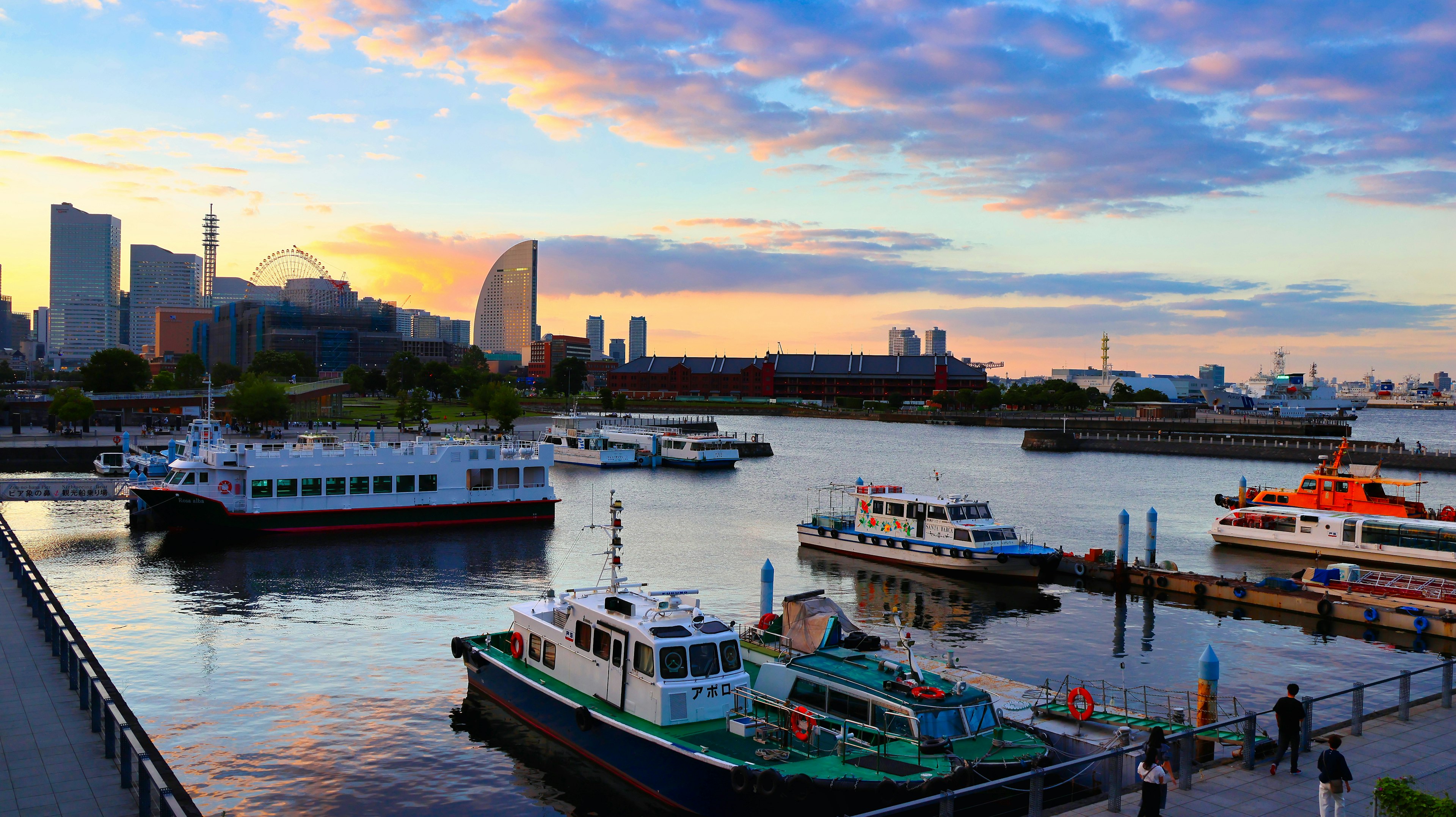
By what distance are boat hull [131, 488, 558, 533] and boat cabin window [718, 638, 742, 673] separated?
1735 inches

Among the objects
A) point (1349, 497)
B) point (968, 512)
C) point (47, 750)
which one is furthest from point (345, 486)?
point (1349, 497)

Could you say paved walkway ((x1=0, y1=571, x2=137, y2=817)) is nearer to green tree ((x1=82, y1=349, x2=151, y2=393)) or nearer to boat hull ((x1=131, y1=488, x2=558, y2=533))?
boat hull ((x1=131, y1=488, x2=558, y2=533))

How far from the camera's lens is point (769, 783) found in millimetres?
18688

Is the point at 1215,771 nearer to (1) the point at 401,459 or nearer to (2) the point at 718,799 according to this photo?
(2) the point at 718,799

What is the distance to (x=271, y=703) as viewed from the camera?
28250mm

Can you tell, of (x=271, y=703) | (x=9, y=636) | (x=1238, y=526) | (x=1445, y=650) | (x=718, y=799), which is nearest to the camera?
(x=718, y=799)

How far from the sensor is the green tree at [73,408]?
4552 inches

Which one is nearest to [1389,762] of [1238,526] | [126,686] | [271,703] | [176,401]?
[271,703]

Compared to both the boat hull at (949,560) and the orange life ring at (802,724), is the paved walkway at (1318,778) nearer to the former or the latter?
the orange life ring at (802,724)

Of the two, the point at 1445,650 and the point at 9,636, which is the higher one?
the point at 9,636

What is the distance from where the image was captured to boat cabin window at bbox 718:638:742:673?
22000mm

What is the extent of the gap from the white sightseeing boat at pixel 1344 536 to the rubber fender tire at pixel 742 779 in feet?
158

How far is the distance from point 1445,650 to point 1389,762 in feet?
81.2

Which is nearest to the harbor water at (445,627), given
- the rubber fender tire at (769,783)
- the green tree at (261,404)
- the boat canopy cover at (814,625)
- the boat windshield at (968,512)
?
the boat windshield at (968,512)
